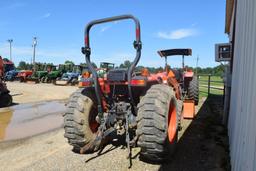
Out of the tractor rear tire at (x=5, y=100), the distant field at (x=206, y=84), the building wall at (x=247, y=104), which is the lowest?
the tractor rear tire at (x=5, y=100)

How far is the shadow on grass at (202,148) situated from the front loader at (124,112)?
0.94 ft

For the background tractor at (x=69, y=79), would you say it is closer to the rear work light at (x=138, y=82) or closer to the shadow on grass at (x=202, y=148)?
the shadow on grass at (x=202, y=148)

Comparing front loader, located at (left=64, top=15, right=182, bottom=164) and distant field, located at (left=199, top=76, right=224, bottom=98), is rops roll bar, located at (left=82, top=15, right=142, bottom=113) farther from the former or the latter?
distant field, located at (left=199, top=76, right=224, bottom=98)

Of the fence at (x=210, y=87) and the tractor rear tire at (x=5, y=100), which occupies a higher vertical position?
the fence at (x=210, y=87)

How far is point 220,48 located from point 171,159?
4.30 metres

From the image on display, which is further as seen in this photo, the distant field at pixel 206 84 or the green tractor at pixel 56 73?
the green tractor at pixel 56 73

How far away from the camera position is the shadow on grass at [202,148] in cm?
446

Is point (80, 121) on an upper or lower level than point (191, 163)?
upper

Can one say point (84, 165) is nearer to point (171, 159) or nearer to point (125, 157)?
point (125, 157)

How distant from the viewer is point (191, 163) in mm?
4543

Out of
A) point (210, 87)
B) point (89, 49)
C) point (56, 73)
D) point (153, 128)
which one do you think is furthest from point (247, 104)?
point (56, 73)

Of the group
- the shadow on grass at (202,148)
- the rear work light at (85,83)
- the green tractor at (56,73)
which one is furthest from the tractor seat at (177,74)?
the green tractor at (56,73)

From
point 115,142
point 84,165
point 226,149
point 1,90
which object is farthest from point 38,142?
point 1,90

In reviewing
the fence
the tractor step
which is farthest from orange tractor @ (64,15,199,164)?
the fence
